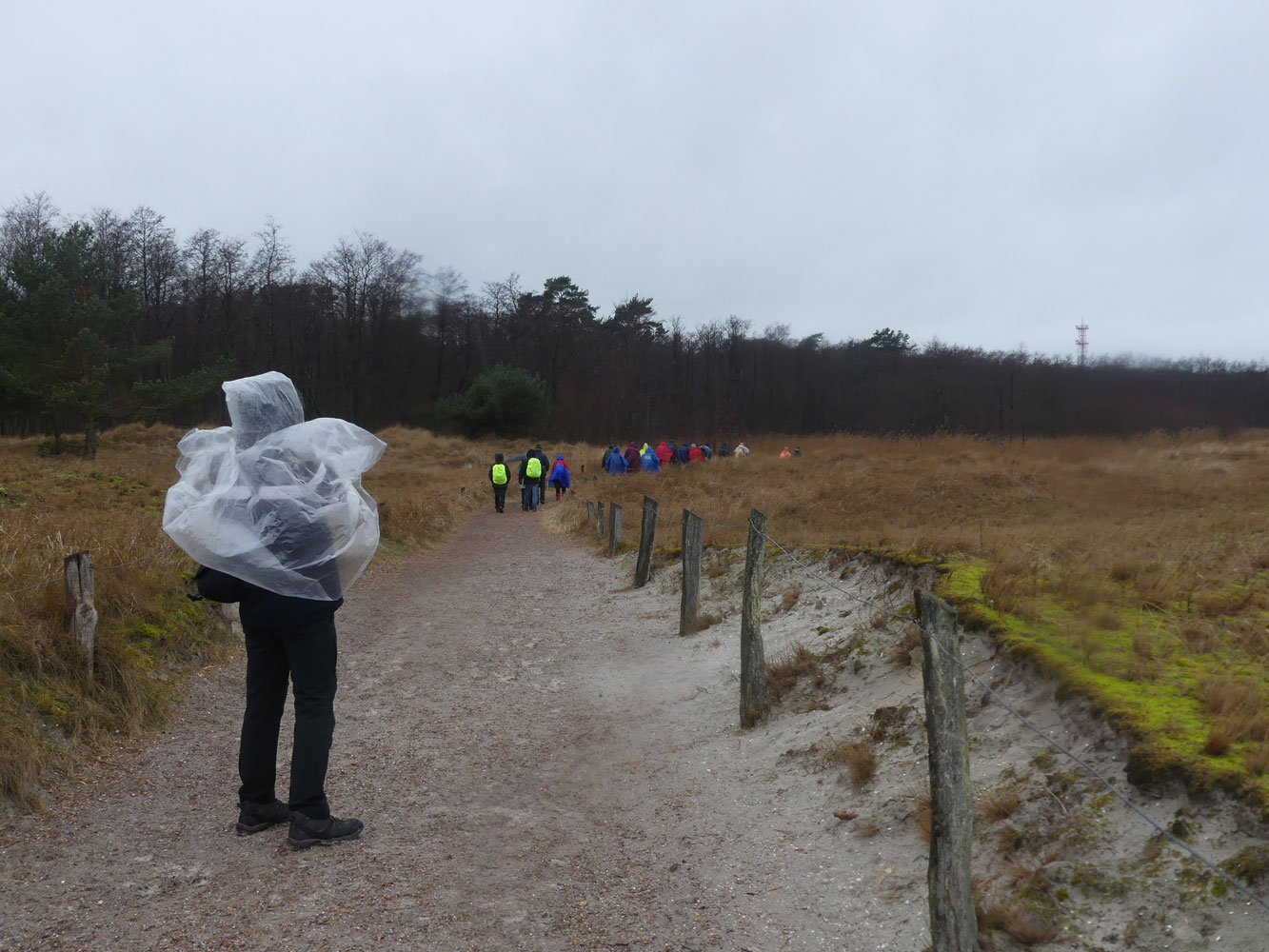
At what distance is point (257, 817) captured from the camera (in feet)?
14.9

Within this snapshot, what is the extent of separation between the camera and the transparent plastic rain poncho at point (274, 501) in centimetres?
431

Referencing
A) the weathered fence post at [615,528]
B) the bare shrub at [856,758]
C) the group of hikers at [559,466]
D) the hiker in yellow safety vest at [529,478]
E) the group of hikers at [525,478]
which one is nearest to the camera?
the bare shrub at [856,758]

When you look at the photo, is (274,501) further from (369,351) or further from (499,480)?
(369,351)

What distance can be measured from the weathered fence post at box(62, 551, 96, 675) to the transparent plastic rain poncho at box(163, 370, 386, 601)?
186cm

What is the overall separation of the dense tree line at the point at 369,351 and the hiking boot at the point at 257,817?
41.1 feet

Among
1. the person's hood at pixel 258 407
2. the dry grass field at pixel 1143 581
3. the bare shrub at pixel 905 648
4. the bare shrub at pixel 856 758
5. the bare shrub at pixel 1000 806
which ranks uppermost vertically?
the person's hood at pixel 258 407

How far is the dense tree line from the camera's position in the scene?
3366 centimetres

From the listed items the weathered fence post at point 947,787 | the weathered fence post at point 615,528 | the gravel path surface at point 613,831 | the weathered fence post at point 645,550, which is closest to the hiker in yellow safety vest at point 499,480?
the weathered fence post at point 615,528

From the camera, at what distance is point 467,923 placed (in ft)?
12.3

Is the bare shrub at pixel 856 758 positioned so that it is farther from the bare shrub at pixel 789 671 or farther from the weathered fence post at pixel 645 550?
the weathered fence post at pixel 645 550

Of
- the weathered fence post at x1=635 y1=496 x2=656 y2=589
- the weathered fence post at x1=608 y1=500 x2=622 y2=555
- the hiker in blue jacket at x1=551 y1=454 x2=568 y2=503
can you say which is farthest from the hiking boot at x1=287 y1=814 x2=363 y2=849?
the hiker in blue jacket at x1=551 y1=454 x2=568 y2=503

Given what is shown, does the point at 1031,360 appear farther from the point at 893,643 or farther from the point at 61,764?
the point at 61,764

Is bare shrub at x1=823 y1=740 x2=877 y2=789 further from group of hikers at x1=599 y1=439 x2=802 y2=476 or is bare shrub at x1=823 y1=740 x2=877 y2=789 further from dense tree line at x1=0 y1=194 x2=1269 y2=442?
group of hikers at x1=599 y1=439 x2=802 y2=476

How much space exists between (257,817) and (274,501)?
5.09ft
